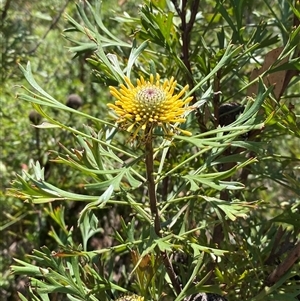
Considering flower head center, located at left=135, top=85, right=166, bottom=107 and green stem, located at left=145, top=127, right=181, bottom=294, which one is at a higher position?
flower head center, located at left=135, top=85, right=166, bottom=107

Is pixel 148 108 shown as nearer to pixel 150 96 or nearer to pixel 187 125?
pixel 150 96

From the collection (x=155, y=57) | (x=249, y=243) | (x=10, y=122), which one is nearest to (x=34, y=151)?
(x=10, y=122)

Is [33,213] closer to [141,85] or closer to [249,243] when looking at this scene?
[249,243]

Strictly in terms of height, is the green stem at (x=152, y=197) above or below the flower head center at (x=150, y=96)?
below

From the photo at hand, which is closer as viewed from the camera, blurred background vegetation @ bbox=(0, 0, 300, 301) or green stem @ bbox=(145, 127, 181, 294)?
green stem @ bbox=(145, 127, 181, 294)

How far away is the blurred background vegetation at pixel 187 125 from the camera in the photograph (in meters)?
0.83

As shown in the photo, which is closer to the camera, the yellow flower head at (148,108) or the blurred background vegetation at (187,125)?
the yellow flower head at (148,108)

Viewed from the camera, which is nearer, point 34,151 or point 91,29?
point 91,29

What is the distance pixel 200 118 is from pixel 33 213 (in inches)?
30.6

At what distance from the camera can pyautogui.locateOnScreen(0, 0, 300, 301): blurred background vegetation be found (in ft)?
2.74

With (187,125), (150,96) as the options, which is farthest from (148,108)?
(187,125)

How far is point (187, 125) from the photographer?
82cm

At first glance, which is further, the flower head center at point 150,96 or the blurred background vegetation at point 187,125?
the blurred background vegetation at point 187,125

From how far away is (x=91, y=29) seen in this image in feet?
2.77
